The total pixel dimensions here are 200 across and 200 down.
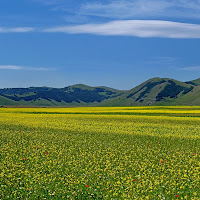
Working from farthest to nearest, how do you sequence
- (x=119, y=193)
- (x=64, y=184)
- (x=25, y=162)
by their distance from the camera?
1. (x=25, y=162)
2. (x=64, y=184)
3. (x=119, y=193)

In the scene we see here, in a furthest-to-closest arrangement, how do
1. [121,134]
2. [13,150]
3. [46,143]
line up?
[121,134], [46,143], [13,150]

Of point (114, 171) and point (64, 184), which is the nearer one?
point (64, 184)

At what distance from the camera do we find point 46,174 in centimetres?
1752

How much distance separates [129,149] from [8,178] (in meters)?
11.1

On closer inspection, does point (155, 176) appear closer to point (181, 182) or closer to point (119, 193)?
point (181, 182)

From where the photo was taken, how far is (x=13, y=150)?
2425 cm

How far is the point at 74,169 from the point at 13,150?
820cm

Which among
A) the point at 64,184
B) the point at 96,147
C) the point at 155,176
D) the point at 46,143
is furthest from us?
the point at 46,143

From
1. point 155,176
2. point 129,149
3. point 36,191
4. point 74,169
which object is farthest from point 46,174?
point 129,149

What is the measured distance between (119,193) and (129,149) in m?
10.8

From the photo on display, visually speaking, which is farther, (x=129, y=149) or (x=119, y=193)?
(x=129, y=149)

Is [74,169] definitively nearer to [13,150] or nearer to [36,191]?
[36,191]

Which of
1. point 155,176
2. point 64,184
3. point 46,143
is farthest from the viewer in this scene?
point 46,143

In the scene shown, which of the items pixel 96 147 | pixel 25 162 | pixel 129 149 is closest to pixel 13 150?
pixel 25 162
